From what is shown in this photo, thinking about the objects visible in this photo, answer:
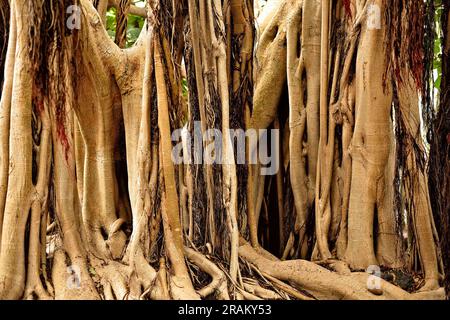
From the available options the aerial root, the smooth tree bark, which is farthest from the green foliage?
the aerial root

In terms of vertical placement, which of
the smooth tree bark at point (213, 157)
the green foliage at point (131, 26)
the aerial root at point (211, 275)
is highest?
the green foliage at point (131, 26)

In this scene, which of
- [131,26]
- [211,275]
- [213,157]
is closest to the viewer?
[211,275]

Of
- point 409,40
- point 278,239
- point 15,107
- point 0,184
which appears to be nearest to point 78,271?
point 0,184

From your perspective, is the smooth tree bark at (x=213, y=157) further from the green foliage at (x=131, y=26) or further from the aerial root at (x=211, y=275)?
the green foliage at (x=131, y=26)

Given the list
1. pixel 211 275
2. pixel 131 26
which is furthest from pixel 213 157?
pixel 131 26

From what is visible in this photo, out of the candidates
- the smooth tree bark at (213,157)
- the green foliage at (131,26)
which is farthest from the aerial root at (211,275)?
the green foliage at (131,26)

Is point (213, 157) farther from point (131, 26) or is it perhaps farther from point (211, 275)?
point (131, 26)

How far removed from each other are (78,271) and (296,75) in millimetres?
1982

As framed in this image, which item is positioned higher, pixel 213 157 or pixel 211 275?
pixel 213 157

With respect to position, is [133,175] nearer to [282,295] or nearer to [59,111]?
[59,111]

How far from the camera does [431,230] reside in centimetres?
467

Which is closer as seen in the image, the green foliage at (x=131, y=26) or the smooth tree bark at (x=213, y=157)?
the smooth tree bark at (x=213, y=157)

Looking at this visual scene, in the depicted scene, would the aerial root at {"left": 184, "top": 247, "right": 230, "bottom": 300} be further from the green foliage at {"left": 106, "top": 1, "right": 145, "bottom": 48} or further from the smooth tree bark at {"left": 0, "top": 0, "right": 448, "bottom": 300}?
the green foliage at {"left": 106, "top": 1, "right": 145, "bottom": 48}

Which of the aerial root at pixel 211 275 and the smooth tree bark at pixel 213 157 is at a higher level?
the smooth tree bark at pixel 213 157
